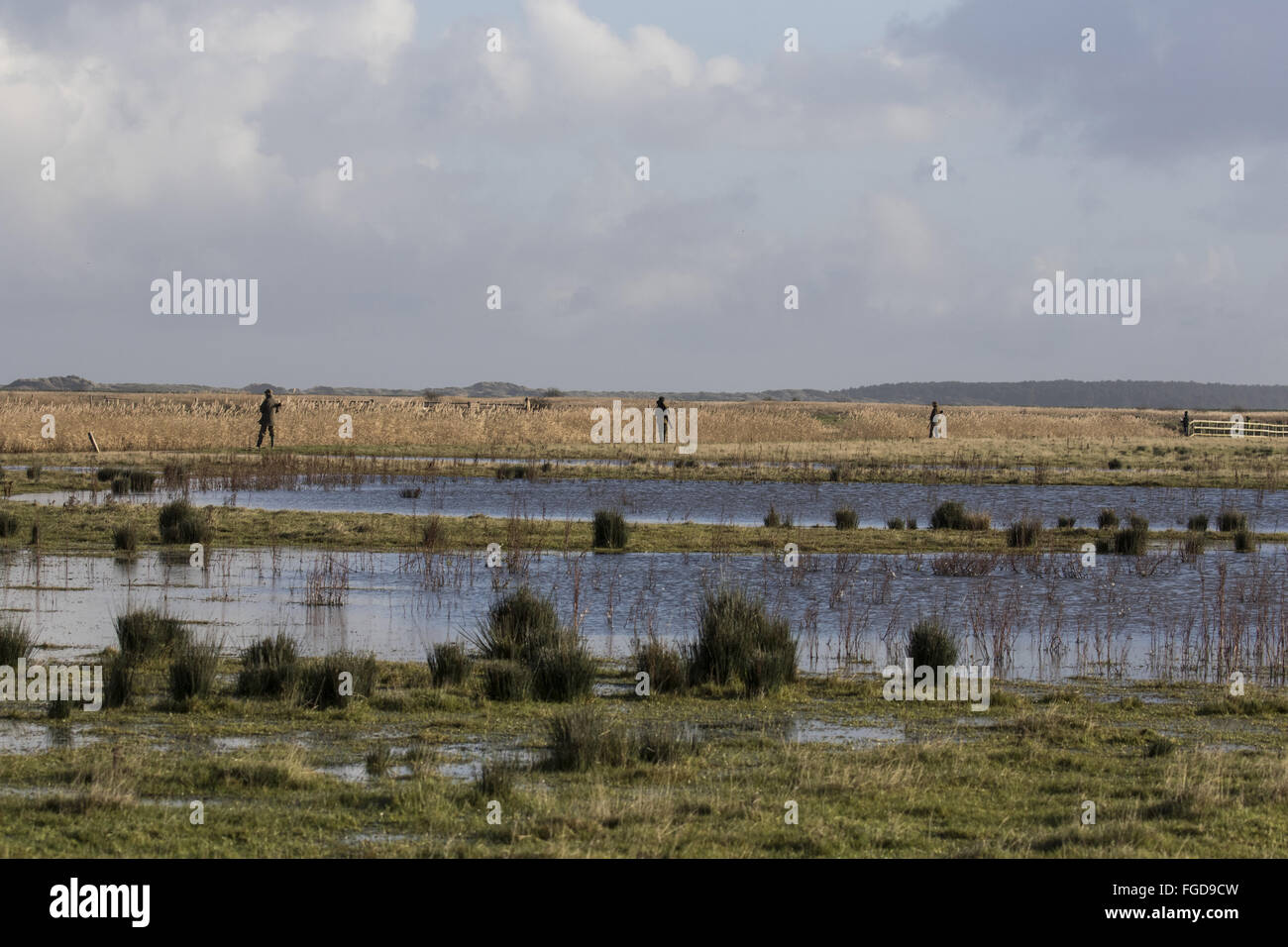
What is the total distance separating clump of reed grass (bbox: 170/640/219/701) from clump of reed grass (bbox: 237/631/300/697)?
0.35 meters

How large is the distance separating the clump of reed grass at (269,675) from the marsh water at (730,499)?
15.9m

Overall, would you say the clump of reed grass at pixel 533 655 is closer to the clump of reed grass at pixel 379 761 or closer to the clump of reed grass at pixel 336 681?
the clump of reed grass at pixel 336 681

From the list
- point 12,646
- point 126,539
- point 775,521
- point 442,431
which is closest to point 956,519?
point 775,521

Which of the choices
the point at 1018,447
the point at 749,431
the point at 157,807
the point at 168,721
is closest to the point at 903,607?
the point at 168,721

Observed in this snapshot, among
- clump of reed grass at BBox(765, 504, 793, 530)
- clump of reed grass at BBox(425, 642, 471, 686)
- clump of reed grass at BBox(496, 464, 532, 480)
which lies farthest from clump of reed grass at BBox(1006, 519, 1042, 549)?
clump of reed grass at BBox(496, 464, 532, 480)

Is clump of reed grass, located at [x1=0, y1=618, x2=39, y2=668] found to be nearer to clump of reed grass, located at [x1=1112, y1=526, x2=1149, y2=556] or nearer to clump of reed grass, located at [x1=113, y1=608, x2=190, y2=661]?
clump of reed grass, located at [x1=113, y1=608, x2=190, y2=661]

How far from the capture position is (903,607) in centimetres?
1806

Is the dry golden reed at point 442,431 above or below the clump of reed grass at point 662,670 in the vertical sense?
→ above

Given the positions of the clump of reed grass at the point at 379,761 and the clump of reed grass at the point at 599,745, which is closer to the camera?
the clump of reed grass at the point at 379,761

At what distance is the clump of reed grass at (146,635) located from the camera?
13.3 metres

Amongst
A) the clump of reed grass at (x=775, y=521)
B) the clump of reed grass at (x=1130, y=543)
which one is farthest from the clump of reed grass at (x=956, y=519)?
the clump of reed grass at (x=1130, y=543)
